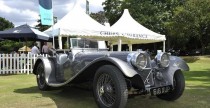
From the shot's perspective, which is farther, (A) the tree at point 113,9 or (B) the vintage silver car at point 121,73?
(A) the tree at point 113,9

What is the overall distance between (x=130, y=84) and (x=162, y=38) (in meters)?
16.2

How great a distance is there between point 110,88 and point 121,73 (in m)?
0.39

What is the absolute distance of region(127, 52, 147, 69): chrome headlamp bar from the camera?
618 cm

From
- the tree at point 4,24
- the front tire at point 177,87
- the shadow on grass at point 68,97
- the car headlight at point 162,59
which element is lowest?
the shadow on grass at point 68,97

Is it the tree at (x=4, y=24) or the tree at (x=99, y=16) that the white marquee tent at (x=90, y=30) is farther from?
the tree at (x=4, y=24)

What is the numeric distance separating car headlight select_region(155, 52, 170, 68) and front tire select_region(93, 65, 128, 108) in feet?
4.10

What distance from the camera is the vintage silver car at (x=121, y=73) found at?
591 cm

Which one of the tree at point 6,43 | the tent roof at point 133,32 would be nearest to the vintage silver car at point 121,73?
the tent roof at point 133,32

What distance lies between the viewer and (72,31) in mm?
16281

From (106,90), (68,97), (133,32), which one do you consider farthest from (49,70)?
(133,32)

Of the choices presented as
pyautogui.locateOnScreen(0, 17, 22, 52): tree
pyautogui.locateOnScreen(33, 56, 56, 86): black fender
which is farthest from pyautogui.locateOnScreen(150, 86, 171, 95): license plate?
pyautogui.locateOnScreen(0, 17, 22, 52): tree

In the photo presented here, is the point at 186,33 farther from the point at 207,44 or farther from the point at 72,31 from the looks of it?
the point at 72,31

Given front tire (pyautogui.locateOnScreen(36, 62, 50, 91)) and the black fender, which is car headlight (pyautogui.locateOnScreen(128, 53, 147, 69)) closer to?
the black fender

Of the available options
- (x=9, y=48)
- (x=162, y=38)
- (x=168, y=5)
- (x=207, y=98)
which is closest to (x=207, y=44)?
(x=168, y=5)
